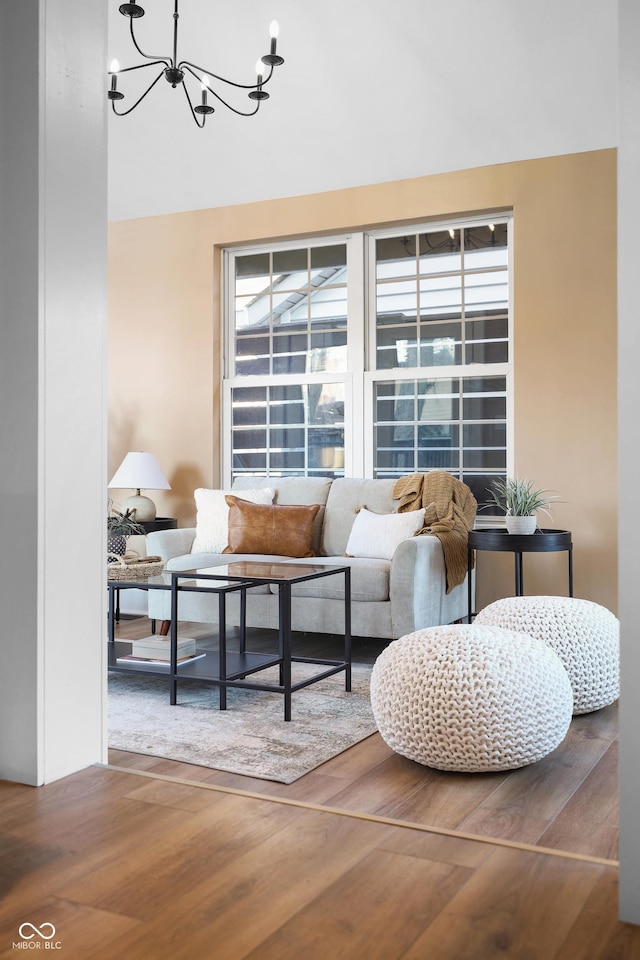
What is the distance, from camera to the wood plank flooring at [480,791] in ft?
7.79

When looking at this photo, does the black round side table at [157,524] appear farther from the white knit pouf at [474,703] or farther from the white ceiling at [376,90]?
the white knit pouf at [474,703]

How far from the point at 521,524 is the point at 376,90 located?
276 centimetres

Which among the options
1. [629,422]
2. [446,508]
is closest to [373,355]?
[446,508]

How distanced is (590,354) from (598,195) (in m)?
0.96

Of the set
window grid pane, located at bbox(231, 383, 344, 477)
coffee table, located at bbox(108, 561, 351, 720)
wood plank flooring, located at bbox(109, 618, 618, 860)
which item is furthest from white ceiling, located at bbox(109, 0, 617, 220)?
wood plank flooring, located at bbox(109, 618, 618, 860)

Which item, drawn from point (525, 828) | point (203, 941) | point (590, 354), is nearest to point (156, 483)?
point (590, 354)

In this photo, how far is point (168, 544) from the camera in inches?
222

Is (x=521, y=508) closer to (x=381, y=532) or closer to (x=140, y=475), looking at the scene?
(x=381, y=532)

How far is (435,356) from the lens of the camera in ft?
19.7

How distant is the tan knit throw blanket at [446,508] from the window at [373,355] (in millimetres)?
566

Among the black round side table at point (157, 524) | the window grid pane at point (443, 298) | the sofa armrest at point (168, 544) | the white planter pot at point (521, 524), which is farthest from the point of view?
the black round side table at point (157, 524)

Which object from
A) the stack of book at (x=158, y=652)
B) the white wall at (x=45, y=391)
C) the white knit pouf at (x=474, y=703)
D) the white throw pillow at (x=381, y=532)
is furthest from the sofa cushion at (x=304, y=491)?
the white wall at (x=45, y=391)

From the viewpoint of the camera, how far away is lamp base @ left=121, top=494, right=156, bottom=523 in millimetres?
6328

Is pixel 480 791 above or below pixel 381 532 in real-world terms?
below
